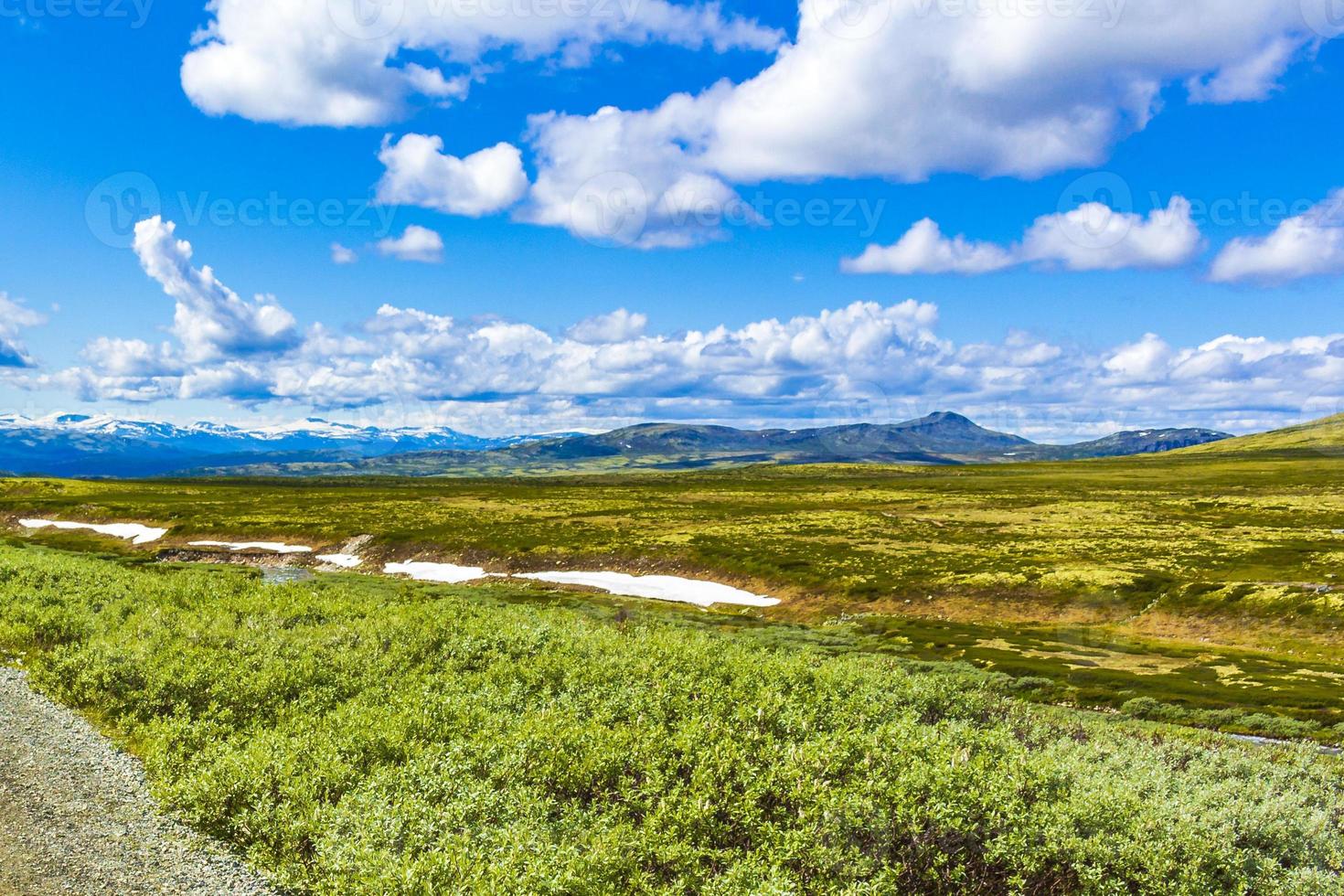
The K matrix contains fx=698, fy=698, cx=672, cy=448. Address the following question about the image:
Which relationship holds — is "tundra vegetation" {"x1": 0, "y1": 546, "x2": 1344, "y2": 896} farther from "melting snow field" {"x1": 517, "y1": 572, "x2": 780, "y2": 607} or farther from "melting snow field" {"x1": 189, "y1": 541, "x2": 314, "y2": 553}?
"melting snow field" {"x1": 189, "y1": 541, "x2": 314, "y2": 553}

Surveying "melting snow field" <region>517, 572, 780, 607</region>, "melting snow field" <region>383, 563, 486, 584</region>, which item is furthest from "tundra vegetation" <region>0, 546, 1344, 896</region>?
"melting snow field" <region>383, 563, 486, 584</region>

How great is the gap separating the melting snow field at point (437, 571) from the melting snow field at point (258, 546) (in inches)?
705

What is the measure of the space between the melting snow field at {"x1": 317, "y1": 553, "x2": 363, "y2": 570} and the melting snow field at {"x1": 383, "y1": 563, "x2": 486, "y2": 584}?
→ 507cm

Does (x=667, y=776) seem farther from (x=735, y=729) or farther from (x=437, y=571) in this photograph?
(x=437, y=571)

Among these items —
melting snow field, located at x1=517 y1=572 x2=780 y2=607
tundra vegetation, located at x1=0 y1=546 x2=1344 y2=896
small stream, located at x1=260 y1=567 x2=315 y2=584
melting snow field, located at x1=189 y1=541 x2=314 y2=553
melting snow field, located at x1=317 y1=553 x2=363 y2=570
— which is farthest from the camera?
melting snow field, located at x1=189 y1=541 x2=314 y2=553

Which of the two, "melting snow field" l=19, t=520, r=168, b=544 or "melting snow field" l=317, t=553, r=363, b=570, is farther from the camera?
"melting snow field" l=19, t=520, r=168, b=544

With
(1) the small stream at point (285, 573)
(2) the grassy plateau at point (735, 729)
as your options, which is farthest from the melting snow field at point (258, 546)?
(2) the grassy plateau at point (735, 729)

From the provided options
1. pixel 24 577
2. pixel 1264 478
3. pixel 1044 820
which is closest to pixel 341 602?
pixel 24 577

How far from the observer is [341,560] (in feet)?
294

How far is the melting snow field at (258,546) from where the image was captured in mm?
94000

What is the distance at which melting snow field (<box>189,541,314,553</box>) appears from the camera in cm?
9400

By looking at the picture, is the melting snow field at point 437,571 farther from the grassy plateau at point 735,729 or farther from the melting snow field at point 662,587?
the grassy plateau at point 735,729

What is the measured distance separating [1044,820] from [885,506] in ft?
399

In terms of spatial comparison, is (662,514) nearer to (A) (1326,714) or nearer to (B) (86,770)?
(A) (1326,714)
